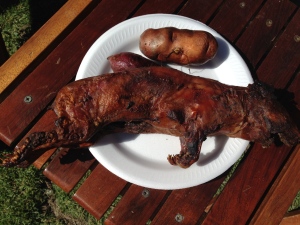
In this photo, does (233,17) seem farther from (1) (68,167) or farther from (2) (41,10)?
(2) (41,10)

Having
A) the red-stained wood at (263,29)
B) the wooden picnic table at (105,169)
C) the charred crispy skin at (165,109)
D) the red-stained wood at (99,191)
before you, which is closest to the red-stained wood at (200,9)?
the wooden picnic table at (105,169)

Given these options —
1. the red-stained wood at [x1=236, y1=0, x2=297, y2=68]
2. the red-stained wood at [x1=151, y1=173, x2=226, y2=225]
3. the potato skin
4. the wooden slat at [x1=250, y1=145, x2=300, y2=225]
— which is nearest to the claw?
the potato skin

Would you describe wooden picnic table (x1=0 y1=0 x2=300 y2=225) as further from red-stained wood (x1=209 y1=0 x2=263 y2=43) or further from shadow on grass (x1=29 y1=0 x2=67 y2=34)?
shadow on grass (x1=29 y1=0 x2=67 y2=34)

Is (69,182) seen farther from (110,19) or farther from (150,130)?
(110,19)

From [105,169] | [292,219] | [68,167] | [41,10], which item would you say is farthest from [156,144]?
[41,10]

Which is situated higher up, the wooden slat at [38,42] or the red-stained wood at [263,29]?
the red-stained wood at [263,29]

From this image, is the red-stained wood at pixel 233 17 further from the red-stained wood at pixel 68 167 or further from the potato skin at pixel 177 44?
the red-stained wood at pixel 68 167

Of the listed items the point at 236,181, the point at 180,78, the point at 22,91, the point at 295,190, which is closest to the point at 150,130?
the point at 180,78
